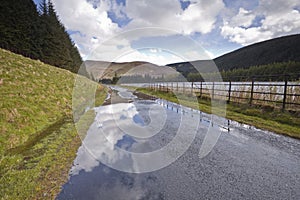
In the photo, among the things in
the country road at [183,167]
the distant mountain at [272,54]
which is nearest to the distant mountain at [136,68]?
the country road at [183,167]

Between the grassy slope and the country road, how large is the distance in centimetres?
37

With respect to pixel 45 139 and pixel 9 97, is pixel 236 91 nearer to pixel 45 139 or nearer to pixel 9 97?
pixel 45 139

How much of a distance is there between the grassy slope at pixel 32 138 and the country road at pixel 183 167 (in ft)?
1.23

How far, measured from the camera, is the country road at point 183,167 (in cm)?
260

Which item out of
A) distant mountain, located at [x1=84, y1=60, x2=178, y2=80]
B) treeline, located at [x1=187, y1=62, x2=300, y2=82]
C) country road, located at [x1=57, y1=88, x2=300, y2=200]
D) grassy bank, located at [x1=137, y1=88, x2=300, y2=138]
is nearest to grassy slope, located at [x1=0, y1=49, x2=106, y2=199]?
country road, located at [x1=57, y1=88, x2=300, y2=200]

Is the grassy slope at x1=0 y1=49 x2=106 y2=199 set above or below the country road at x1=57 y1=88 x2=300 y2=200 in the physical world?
above

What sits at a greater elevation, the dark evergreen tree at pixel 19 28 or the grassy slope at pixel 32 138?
the dark evergreen tree at pixel 19 28

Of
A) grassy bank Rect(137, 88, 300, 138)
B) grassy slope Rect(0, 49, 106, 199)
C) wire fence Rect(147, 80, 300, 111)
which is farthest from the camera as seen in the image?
wire fence Rect(147, 80, 300, 111)

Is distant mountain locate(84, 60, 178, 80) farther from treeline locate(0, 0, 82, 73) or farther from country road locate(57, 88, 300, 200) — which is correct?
country road locate(57, 88, 300, 200)

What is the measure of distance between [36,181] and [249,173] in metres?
3.85

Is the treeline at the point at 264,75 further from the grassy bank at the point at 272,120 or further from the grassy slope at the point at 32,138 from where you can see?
the grassy slope at the point at 32,138

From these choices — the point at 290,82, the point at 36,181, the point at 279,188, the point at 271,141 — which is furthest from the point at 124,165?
the point at 290,82

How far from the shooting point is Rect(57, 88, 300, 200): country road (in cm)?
260

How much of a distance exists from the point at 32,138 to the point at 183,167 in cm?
456
